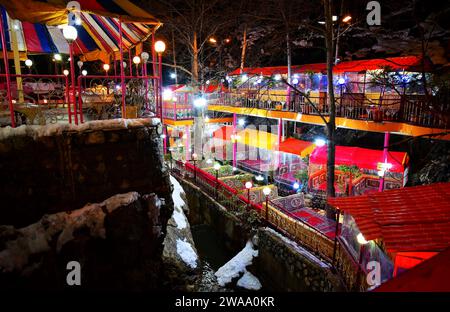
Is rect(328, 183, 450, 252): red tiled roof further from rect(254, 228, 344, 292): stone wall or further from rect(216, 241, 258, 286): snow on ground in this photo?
rect(216, 241, 258, 286): snow on ground

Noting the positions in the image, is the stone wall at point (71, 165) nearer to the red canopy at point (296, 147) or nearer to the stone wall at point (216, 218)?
the stone wall at point (216, 218)

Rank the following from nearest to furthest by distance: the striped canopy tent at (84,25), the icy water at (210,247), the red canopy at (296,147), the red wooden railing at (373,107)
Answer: the striped canopy tent at (84,25), the red wooden railing at (373,107), the icy water at (210,247), the red canopy at (296,147)

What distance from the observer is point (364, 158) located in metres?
15.1

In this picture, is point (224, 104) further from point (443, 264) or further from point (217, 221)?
point (443, 264)

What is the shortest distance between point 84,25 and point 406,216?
13612 mm

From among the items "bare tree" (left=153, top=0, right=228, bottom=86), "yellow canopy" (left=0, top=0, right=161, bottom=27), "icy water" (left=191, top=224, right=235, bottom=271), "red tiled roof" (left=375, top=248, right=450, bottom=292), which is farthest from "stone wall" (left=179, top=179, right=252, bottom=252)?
"red tiled roof" (left=375, top=248, right=450, bottom=292)

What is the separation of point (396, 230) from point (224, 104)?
18922 millimetres

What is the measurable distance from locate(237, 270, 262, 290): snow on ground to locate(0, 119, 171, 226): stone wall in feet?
21.9

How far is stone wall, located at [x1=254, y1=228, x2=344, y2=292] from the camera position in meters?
9.26

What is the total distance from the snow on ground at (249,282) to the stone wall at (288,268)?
324 millimetres

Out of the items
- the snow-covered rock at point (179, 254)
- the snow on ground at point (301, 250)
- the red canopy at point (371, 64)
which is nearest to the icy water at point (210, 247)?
the snow-covered rock at point (179, 254)

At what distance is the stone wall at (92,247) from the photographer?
5558 mm

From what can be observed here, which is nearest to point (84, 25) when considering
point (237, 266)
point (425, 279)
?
point (237, 266)

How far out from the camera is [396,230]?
5828mm
